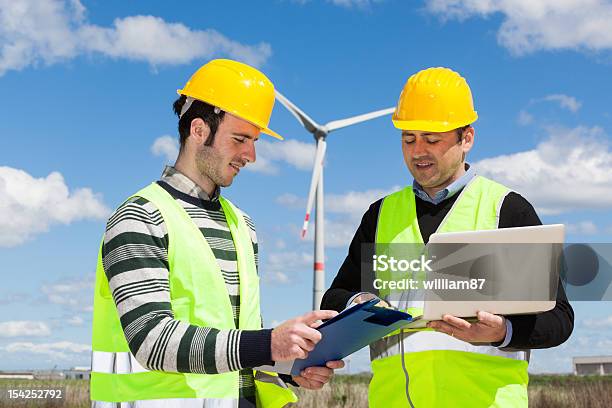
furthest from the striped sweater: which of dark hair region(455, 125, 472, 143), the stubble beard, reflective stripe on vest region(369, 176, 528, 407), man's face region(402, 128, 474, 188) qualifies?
dark hair region(455, 125, 472, 143)

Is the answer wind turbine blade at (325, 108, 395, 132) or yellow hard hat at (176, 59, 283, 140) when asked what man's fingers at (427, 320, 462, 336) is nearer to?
yellow hard hat at (176, 59, 283, 140)

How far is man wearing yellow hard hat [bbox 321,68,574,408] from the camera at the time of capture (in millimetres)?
5000

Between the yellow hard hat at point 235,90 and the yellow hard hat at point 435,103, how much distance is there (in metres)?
1.08

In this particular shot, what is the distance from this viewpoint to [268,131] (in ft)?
17.3

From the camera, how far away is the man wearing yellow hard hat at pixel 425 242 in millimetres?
5000

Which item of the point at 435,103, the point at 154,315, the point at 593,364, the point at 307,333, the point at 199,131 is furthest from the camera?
the point at 593,364

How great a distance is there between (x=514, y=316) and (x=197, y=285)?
78.3 inches

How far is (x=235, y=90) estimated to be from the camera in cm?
508

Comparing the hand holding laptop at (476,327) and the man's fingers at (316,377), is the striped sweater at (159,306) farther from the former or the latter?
the hand holding laptop at (476,327)

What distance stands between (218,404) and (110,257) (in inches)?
41.4

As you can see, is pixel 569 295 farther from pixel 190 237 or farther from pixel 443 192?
pixel 190 237

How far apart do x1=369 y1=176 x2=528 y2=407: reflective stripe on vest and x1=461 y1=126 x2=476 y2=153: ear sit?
431mm

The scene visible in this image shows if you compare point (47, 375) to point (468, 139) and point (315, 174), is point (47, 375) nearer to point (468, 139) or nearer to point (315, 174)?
point (315, 174)

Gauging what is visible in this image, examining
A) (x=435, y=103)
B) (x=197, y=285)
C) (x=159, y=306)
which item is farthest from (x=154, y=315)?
(x=435, y=103)
